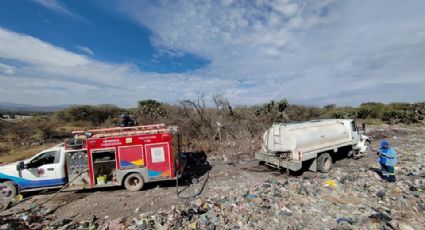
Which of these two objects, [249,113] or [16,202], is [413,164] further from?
[16,202]

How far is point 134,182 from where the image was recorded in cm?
725

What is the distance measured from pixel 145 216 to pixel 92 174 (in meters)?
2.73

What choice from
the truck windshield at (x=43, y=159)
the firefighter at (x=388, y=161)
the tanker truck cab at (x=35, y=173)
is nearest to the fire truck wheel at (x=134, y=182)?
the tanker truck cab at (x=35, y=173)

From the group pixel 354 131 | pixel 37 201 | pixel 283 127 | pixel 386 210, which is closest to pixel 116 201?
pixel 37 201

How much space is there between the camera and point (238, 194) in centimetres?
664

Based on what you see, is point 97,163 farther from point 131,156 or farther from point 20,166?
point 20,166

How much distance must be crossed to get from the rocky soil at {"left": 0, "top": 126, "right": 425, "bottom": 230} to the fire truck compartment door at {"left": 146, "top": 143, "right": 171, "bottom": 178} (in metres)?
0.63

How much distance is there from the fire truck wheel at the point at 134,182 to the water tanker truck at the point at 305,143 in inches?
195

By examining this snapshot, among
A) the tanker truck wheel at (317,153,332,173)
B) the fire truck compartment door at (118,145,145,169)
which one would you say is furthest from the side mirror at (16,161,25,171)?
the tanker truck wheel at (317,153,332,173)

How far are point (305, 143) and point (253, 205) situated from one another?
381 cm

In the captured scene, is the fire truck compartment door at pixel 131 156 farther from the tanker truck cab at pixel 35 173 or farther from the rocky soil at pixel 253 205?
the tanker truck cab at pixel 35 173

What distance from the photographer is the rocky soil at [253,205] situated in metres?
5.03

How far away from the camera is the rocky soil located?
5027 mm

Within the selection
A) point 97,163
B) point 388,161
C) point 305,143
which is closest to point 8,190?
point 97,163
